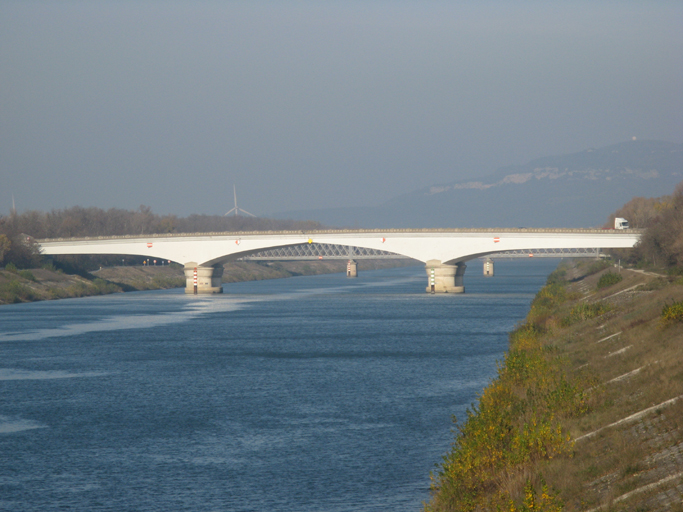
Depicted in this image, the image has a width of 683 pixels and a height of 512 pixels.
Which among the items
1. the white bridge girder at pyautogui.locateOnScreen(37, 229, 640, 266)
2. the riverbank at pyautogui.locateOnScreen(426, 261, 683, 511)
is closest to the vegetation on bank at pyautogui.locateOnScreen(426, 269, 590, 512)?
the riverbank at pyautogui.locateOnScreen(426, 261, 683, 511)

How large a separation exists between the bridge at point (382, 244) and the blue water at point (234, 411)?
39.9 metres

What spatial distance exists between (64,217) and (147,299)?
8348 centimetres

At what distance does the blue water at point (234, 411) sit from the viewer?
19875mm

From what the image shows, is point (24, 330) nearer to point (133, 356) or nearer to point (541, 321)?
point (133, 356)

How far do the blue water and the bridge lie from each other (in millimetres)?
39937

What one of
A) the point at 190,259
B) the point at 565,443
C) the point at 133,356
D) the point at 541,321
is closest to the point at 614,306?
the point at 541,321

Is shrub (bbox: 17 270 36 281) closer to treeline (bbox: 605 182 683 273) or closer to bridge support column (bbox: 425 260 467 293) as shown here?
bridge support column (bbox: 425 260 467 293)

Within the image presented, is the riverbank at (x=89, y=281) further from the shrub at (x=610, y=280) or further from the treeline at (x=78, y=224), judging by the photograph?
the shrub at (x=610, y=280)

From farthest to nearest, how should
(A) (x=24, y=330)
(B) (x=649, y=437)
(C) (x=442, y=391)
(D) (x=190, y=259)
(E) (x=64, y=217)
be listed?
1. (E) (x=64, y=217)
2. (D) (x=190, y=259)
3. (A) (x=24, y=330)
4. (C) (x=442, y=391)
5. (B) (x=649, y=437)

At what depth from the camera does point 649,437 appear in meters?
16.5

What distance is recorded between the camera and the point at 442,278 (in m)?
108

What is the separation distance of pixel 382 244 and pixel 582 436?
9086 centimetres

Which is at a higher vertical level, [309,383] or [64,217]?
[64,217]

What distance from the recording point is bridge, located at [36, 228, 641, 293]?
102 m
